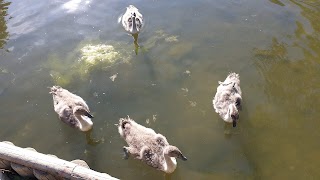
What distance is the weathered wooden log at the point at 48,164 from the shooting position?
261 inches

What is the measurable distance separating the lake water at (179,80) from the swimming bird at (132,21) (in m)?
0.28

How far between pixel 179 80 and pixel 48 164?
4.63m

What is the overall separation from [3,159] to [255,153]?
553 cm

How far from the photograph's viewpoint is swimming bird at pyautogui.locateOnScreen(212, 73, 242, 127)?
Result: 864cm

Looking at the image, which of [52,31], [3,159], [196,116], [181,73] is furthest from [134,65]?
[3,159]

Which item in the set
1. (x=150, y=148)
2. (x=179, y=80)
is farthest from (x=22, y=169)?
(x=179, y=80)

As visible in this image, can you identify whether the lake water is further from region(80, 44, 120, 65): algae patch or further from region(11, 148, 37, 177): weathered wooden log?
Result: region(11, 148, 37, 177): weathered wooden log

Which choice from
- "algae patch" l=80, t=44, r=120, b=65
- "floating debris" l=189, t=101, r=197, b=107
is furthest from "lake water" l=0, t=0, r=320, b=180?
"algae patch" l=80, t=44, r=120, b=65

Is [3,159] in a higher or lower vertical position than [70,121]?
higher

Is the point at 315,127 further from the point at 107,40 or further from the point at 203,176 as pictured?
the point at 107,40

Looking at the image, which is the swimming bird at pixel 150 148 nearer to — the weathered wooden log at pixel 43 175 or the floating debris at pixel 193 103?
the floating debris at pixel 193 103

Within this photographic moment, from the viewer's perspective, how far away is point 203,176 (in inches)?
305

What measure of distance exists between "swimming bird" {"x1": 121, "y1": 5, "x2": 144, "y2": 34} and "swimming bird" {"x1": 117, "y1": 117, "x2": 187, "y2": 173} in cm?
461

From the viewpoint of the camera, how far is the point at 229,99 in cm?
911
